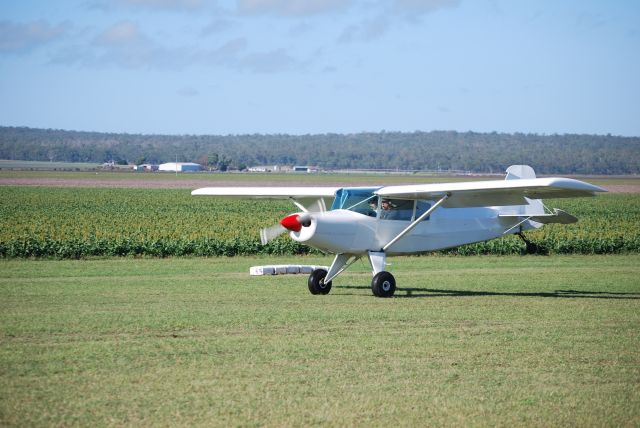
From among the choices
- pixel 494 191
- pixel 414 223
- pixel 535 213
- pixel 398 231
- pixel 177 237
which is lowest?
pixel 177 237

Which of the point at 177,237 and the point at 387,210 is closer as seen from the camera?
the point at 387,210

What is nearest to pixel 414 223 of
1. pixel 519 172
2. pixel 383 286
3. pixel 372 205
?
pixel 372 205

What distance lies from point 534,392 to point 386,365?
2089 millimetres

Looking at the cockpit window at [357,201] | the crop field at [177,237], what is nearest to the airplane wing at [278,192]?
the cockpit window at [357,201]

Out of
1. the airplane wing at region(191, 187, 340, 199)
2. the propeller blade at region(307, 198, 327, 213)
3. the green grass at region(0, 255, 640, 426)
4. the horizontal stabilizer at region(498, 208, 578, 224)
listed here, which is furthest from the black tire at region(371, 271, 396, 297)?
the horizontal stabilizer at region(498, 208, 578, 224)

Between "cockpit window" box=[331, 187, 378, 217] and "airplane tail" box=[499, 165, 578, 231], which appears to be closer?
"cockpit window" box=[331, 187, 378, 217]

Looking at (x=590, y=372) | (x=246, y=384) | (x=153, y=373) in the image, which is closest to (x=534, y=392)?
(x=590, y=372)

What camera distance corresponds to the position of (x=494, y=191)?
749 inches

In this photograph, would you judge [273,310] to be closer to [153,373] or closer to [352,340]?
[352,340]

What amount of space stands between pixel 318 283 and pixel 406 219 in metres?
2.40

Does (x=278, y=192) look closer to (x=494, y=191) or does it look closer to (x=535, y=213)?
(x=494, y=191)

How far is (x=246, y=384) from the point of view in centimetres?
1077

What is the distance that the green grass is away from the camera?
972cm

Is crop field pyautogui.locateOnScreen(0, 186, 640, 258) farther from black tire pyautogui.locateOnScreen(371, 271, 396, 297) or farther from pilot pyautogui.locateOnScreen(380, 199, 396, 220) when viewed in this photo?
black tire pyautogui.locateOnScreen(371, 271, 396, 297)
